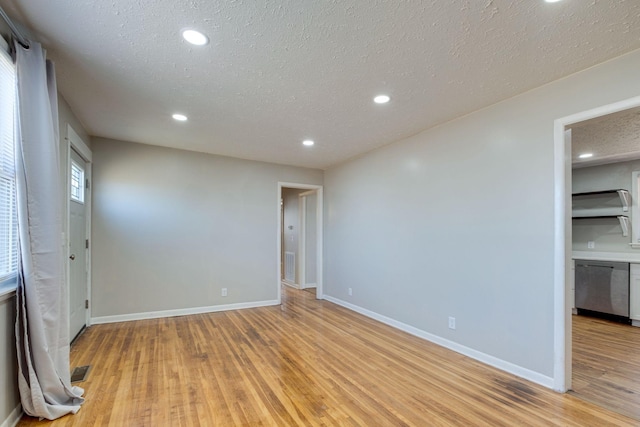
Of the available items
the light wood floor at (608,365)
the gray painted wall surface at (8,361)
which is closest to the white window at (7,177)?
the gray painted wall surface at (8,361)

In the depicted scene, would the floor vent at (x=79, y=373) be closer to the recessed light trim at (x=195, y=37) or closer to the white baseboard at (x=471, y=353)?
the recessed light trim at (x=195, y=37)

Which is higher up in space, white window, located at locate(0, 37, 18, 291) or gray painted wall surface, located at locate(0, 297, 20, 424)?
white window, located at locate(0, 37, 18, 291)

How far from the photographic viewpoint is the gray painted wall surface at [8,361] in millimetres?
1861

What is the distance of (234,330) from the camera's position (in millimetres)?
3928

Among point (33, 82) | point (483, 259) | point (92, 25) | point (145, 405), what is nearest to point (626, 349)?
point (483, 259)

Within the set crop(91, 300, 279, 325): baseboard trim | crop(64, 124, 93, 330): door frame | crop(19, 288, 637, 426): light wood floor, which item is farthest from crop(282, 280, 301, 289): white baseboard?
crop(64, 124, 93, 330): door frame

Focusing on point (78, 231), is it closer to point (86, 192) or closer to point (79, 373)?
point (86, 192)

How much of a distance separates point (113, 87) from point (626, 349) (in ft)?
18.8

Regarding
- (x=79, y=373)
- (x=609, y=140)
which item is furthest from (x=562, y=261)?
(x=79, y=373)

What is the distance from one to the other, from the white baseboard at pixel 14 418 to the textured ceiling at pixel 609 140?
4.44 meters

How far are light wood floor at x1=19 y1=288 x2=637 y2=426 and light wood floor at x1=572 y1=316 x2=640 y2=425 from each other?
0.81 feet

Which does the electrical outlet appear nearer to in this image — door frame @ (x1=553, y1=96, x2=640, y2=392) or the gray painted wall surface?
door frame @ (x1=553, y1=96, x2=640, y2=392)

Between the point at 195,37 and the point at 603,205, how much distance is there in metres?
6.16

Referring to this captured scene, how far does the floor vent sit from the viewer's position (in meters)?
2.61
